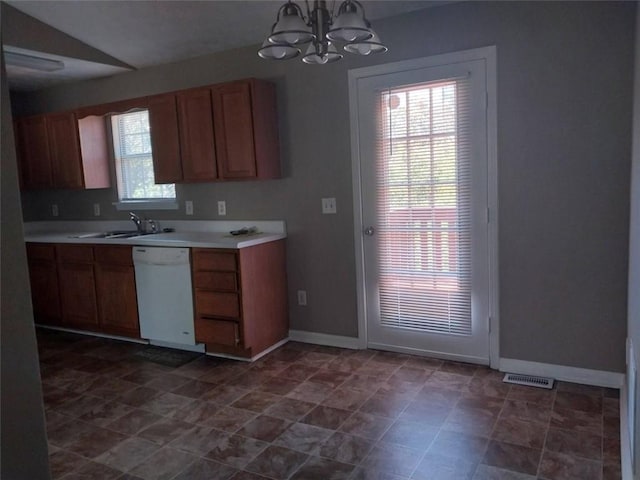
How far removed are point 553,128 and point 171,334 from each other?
3.04 meters

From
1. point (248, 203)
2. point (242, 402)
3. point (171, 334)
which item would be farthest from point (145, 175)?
point (242, 402)

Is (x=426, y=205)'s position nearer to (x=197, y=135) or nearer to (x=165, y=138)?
(x=197, y=135)

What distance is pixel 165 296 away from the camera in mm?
3777

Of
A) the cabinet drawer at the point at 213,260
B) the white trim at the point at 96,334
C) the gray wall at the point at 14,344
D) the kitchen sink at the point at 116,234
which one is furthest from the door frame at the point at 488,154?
the gray wall at the point at 14,344

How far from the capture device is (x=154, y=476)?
218 centimetres

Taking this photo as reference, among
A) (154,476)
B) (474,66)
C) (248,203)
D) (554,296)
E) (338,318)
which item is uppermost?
(474,66)

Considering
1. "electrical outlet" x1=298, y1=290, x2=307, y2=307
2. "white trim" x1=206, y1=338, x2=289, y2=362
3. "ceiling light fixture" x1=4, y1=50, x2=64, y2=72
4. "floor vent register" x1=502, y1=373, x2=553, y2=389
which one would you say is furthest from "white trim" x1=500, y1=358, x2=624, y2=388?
"ceiling light fixture" x1=4, y1=50, x2=64, y2=72

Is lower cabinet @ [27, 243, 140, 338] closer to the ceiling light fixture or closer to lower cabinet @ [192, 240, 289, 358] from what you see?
lower cabinet @ [192, 240, 289, 358]

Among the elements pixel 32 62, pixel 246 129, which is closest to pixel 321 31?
pixel 246 129

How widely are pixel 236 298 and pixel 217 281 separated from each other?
0.63 feet

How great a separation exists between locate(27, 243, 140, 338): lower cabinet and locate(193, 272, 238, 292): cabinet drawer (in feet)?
2.32

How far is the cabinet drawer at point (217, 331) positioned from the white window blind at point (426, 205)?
3.76 feet

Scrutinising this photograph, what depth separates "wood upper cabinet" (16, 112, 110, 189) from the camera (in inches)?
181

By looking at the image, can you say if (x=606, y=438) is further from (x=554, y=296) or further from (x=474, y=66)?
(x=474, y=66)
